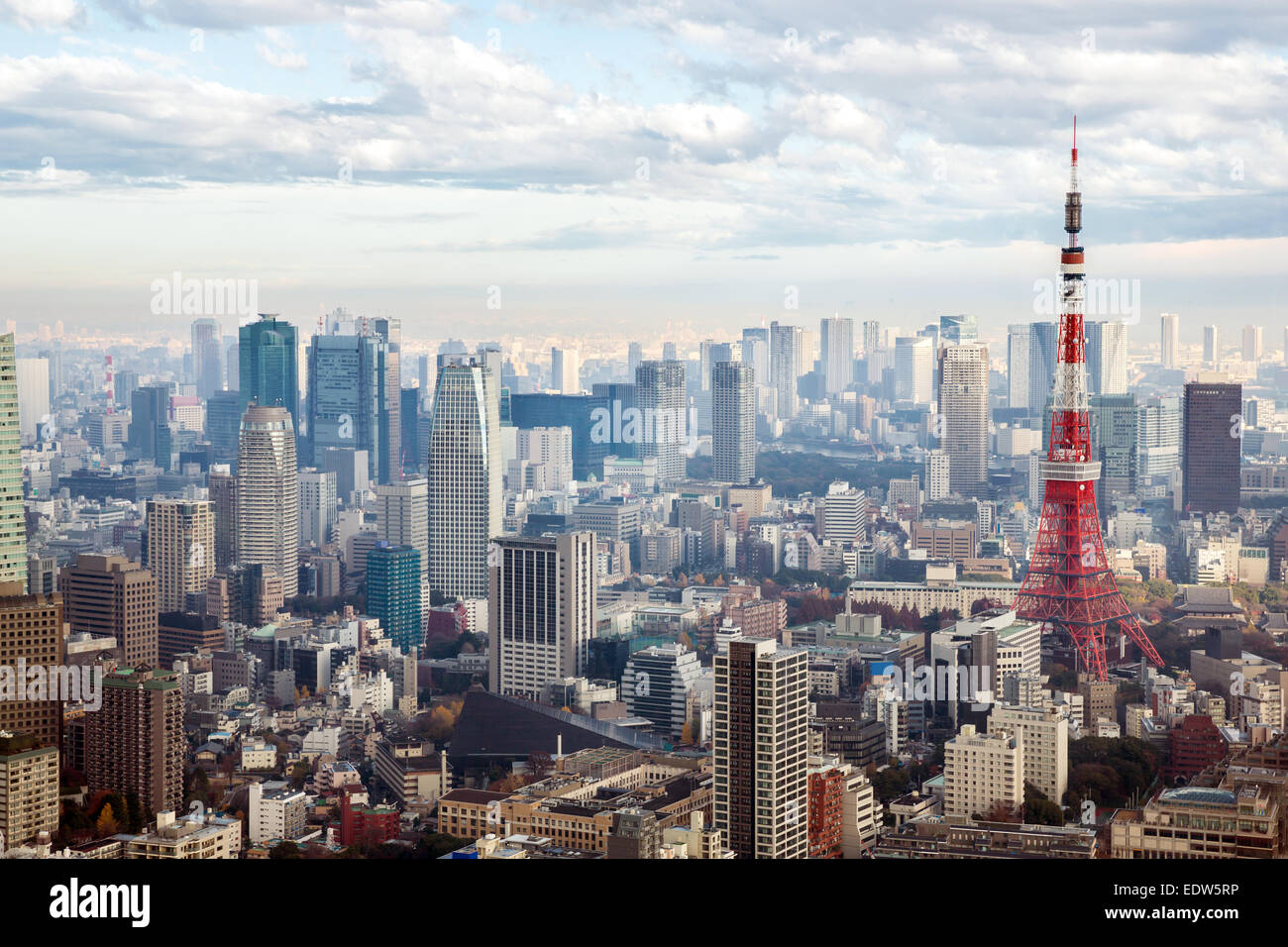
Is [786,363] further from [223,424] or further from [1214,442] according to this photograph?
Result: [223,424]

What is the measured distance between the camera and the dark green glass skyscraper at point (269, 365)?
64.6 feet

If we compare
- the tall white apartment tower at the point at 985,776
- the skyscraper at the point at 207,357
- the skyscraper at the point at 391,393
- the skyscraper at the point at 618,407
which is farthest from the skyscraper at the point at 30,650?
the skyscraper at the point at 618,407

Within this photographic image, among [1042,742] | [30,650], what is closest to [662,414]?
[30,650]

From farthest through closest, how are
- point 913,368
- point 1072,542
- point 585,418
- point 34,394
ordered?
point 913,368
point 585,418
point 34,394
point 1072,542

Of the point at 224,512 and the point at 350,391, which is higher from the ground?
the point at 350,391

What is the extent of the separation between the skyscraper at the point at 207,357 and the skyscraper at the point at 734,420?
705cm

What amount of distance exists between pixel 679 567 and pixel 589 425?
19.8ft

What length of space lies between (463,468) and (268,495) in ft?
7.11

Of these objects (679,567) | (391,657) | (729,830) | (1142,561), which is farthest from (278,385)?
(729,830)

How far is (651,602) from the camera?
14.2 meters

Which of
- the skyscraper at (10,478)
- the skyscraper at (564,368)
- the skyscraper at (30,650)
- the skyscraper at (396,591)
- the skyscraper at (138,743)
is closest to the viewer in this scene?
the skyscraper at (138,743)

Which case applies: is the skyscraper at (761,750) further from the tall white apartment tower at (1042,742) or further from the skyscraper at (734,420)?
the skyscraper at (734,420)

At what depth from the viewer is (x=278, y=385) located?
20141 mm
